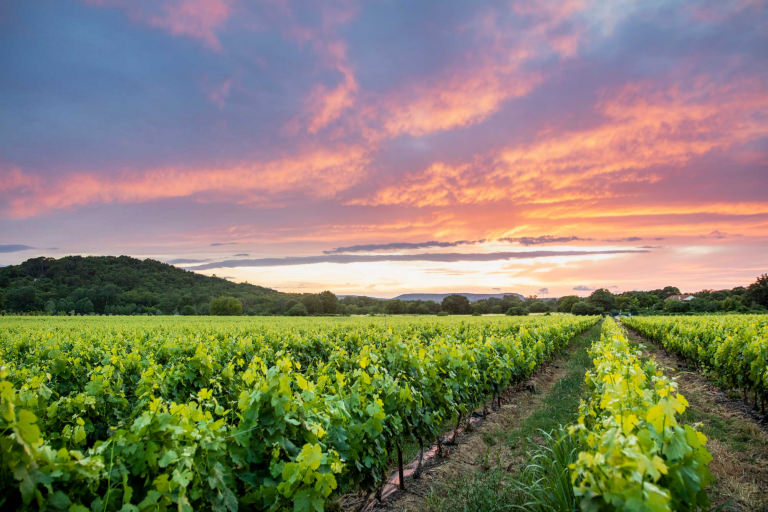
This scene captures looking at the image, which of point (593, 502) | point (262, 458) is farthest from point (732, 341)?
point (262, 458)

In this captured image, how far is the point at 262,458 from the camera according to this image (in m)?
3.80

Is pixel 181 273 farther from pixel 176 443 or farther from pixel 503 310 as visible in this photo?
pixel 176 443

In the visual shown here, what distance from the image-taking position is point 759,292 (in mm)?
88312

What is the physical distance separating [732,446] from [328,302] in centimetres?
8557

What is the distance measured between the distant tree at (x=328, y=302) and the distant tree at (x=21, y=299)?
50978mm

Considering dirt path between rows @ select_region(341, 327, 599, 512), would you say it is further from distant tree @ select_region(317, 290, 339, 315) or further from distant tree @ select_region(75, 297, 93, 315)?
distant tree @ select_region(75, 297, 93, 315)

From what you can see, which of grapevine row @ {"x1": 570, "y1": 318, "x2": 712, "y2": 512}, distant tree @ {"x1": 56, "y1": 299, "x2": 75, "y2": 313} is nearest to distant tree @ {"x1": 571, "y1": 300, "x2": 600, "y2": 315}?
distant tree @ {"x1": 56, "y1": 299, "x2": 75, "y2": 313}

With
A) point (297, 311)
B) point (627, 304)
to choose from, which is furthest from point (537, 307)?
point (297, 311)

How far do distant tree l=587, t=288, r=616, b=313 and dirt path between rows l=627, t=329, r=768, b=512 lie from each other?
347 ft

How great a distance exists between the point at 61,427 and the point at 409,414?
15.6 ft

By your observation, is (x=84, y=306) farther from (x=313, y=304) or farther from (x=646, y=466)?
(x=646, y=466)

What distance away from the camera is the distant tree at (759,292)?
284 ft

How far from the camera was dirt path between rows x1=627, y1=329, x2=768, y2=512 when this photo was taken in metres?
5.48

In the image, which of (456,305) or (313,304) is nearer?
(313,304)
